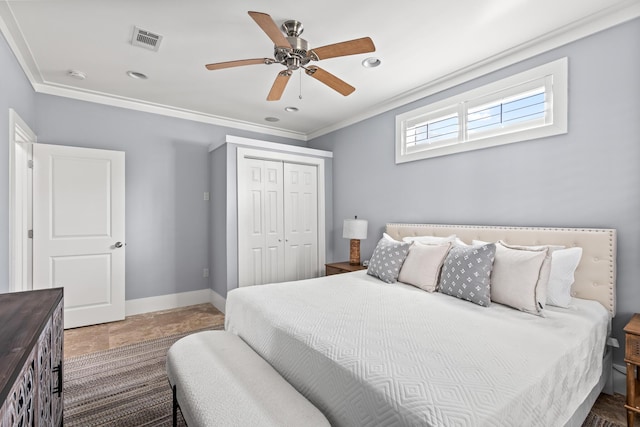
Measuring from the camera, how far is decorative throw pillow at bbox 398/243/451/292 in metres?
2.51

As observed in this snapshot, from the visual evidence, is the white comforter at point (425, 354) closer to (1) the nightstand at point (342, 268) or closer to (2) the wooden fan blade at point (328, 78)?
(1) the nightstand at point (342, 268)

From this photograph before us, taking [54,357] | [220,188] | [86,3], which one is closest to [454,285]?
[54,357]

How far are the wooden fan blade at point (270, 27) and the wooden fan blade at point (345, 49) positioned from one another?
22cm

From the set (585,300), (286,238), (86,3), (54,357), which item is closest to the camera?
(54,357)

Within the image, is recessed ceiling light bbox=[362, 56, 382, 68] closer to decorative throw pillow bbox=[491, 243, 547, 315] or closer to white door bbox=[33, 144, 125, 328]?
decorative throw pillow bbox=[491, 243, 547, 315]

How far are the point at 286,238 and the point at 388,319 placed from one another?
2.73 meters

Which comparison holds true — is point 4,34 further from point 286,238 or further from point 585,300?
point 585,300

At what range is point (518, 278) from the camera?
2049 mm

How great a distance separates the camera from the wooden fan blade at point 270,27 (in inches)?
67.5

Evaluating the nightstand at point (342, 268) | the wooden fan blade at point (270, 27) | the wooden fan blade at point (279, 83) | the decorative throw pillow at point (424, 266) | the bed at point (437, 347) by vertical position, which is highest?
the wooden fan blade at point (270, 27)

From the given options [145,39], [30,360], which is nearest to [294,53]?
[145,39]

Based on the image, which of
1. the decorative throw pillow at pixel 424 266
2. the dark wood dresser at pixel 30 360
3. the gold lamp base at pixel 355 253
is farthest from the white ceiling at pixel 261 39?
the dark wood dresser at pixel 30 360

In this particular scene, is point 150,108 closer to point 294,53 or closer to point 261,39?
point 261,39

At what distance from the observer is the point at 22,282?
3.00m
